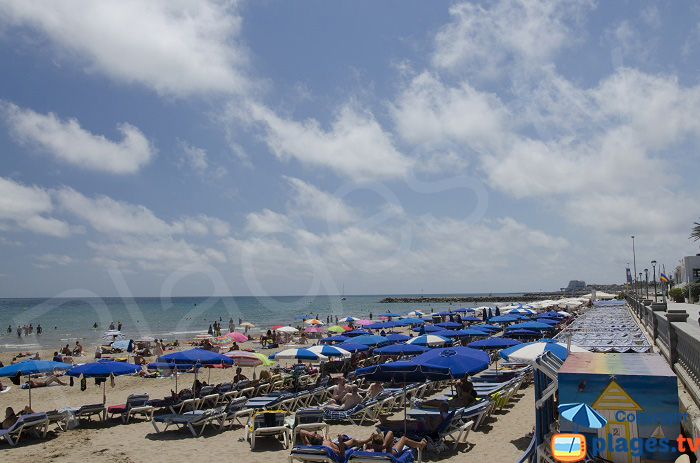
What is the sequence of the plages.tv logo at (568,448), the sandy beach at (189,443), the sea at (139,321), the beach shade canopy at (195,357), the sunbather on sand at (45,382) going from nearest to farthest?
the plages.tv logo at (568,448)
the sandy beach at (189,443)
the beach shade canopy at (195,357)
the sunbather on sand at (45,382)
the sea at (139,321)

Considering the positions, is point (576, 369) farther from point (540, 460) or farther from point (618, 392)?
point (540, 460)

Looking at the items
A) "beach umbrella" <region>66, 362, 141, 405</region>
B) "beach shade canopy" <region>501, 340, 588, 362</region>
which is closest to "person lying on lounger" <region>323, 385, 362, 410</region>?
"beach shade canopy" <region>501, 340, 588, 362</region>

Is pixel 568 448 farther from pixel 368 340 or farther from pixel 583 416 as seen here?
pixel 368 340

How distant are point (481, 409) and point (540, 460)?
3982 mm

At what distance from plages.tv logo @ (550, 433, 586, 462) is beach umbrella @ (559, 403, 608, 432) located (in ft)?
0.51

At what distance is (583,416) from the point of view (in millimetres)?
5227

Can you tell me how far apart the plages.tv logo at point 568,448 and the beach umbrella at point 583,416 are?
0.51 ft

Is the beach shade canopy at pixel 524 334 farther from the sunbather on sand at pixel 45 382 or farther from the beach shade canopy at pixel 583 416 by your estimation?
the sunbather on sand at pixel 45 382

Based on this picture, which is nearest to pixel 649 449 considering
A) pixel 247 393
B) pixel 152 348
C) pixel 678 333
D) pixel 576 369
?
pixel 576 369

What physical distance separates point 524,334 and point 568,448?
1579 centimetres

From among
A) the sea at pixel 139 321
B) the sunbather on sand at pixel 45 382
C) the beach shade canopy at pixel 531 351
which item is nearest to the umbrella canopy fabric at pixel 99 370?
the beach shade canopy at pixel 531 351

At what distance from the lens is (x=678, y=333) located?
10172 mm

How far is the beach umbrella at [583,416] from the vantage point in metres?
5.17

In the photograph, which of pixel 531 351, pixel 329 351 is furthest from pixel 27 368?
pixel 531 351
